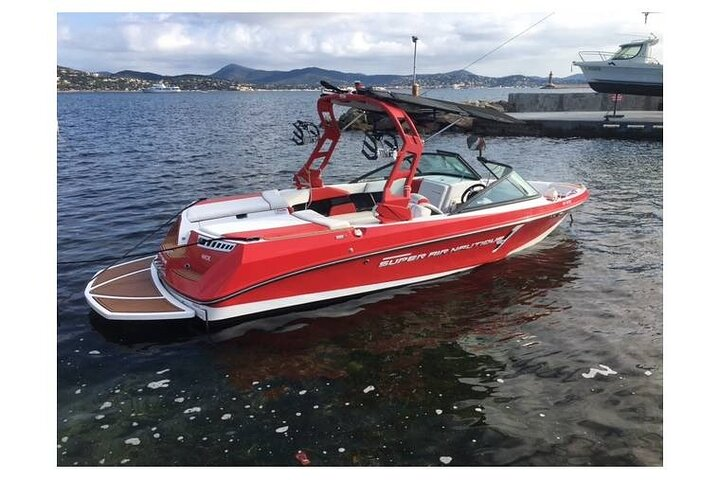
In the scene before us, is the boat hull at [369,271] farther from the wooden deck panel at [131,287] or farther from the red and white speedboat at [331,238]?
the wooden deck panel at [131,287]

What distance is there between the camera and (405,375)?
20.9 feet

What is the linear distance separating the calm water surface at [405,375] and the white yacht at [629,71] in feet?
97.7

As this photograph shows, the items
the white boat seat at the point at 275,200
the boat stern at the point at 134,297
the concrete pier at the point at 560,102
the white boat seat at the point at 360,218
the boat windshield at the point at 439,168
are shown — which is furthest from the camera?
the concrete pier at the point at 560,102

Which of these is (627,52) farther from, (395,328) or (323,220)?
(395,328)

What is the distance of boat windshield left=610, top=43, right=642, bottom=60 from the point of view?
117ft

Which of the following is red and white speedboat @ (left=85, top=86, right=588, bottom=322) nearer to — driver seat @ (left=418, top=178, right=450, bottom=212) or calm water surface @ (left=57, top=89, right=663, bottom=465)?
driver seat @ (left=418, top=178, right=450, bottom=212)

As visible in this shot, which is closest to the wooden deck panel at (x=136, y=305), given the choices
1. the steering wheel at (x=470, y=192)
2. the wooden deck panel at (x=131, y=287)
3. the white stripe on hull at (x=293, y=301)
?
the wooden deck panel at (x=131, y=287)

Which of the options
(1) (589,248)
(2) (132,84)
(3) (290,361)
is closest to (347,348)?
(3) (290,361)

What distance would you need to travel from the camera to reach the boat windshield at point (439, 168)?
35.4 feet

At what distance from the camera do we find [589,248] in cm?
1109

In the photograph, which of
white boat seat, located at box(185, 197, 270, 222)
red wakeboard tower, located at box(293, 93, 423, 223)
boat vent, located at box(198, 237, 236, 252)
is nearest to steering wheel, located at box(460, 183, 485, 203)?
red wakeboard tower, located at box(293, 93, 423, 223)

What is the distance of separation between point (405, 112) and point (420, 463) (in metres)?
5.71

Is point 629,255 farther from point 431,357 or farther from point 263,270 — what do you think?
point 263,270

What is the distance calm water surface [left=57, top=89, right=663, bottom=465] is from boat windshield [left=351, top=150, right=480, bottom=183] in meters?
2.14
